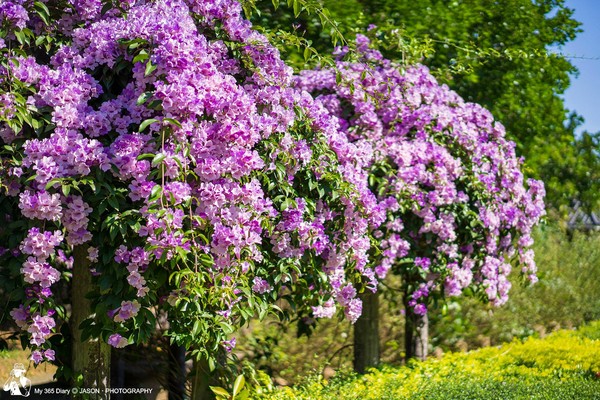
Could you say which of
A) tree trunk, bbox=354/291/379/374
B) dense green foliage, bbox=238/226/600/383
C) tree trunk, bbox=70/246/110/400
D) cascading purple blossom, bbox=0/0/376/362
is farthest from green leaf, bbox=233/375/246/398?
tree trunk, bbox=354/291/379/374

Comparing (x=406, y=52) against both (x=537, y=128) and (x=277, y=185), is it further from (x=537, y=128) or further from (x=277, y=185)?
(x=537, y=128)

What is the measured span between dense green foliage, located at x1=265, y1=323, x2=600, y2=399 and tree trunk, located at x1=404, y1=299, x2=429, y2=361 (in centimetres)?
29

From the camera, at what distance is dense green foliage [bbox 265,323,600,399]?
4.61 meters

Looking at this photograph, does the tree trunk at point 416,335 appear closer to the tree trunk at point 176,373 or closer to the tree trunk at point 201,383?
the tree trunk at point 176,373

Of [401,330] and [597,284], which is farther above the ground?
[597,284]

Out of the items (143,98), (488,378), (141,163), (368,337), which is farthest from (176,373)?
(143,98)

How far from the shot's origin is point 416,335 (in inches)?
258

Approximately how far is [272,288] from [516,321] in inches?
235

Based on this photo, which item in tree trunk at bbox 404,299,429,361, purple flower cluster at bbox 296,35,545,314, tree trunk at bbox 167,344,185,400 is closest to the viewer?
purple flower cluster at bbox 296,35,545,314

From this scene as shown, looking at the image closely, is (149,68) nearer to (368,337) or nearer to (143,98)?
(143,98)

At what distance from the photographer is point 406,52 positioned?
6.40 m

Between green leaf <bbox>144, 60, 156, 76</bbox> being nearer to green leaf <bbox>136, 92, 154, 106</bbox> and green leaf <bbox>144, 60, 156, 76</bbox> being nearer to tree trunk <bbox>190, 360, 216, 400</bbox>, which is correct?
green leaf <bbox>136, 92, 154, 106</bbox>

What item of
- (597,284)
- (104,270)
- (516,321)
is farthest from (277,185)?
(597,284)

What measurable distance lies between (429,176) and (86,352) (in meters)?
2.65
